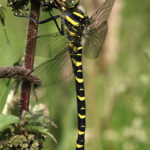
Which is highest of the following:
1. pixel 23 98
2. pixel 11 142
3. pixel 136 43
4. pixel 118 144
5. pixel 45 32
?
pixel 136 43

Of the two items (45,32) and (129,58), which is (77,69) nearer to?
(45,32)

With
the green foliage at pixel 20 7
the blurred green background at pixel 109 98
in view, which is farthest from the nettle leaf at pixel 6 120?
the blurred green background at pixel 109 98

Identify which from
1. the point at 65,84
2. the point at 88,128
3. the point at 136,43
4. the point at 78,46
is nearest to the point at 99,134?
the point at 88,128

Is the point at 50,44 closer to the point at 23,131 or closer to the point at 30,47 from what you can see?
the point at 30,47

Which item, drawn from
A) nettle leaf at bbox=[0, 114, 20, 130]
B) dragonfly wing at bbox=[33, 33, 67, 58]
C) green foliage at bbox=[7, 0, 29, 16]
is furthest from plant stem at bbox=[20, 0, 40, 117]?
dragonfly wing at bbox=[33, 33, 67, 58]

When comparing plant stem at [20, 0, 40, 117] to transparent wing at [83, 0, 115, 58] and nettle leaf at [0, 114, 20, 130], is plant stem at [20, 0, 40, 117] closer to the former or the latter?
nettle leaf at [0, 114, 20, 130]

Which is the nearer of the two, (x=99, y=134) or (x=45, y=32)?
(x=45, y=32)

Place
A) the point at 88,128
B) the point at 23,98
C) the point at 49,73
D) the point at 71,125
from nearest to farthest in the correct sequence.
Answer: the point at 23,98
the point at 49,73
the point at 71,125
the point at 88,128
